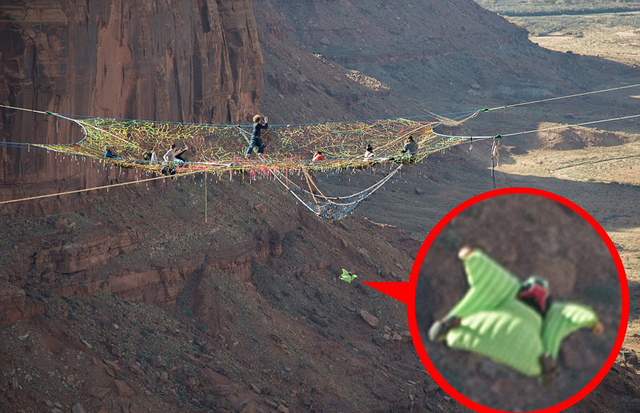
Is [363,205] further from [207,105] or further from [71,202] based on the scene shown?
[71,202]

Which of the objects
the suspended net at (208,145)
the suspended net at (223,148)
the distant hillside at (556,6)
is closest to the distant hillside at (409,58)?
the suspended net at (208,145)

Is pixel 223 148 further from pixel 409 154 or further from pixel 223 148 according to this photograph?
pixel 409 154

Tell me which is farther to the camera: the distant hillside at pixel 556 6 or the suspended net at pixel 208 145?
the distant hillside at pixel 556 6

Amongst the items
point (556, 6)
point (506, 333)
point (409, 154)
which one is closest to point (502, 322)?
point (506, 333)

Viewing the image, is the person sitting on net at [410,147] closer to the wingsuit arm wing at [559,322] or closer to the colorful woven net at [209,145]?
the colorful woven net at [209,145]

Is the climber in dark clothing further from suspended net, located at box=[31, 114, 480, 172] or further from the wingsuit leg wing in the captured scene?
the wingsuit leg wing

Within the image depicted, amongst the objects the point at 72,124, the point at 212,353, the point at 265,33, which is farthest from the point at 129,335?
the point at 265,33

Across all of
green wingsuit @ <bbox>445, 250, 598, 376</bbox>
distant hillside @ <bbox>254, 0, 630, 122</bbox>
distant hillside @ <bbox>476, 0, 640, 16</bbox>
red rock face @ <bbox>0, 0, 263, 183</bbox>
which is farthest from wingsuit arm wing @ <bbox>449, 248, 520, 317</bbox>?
distant hillside @ <bbox>476, 0, 640, 16</bbox>
